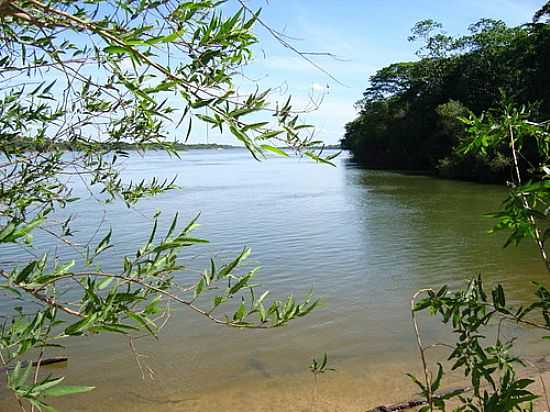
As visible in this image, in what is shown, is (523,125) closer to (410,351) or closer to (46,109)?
(46,109)

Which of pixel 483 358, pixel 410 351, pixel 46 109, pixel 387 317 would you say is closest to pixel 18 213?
pixel 46 109

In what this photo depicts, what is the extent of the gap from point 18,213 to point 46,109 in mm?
586

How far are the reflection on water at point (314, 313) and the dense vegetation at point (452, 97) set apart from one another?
1139 centimetres

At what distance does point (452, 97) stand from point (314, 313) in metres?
37.2

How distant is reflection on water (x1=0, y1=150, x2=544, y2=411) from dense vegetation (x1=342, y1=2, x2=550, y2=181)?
37.4 feet

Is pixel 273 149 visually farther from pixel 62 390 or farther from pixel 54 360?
pixel 54 360

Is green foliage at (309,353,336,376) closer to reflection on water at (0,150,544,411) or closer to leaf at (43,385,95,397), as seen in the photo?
reflection on water at (0,150,544,411)

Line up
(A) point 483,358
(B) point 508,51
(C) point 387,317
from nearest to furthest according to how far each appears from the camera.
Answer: (A) point 483,358
(C) point 387,317
(B) point 508,51

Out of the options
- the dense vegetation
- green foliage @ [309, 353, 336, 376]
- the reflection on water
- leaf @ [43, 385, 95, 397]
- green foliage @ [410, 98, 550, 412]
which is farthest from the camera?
the dense vegetation

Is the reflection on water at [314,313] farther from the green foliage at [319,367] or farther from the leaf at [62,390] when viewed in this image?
the leaf at [62,390]

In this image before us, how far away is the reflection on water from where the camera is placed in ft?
19.9

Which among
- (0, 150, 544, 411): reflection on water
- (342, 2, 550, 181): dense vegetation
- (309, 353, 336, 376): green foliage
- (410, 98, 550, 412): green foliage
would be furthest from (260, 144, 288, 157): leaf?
(342, 2, 550, 181): dense vegetation

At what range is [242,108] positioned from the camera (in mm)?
1170

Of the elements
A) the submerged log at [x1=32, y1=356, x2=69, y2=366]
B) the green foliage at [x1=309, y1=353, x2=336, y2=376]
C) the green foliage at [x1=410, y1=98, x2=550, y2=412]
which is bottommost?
the submerged log at [x1=32, y1=356, x2=69, y2=366]
